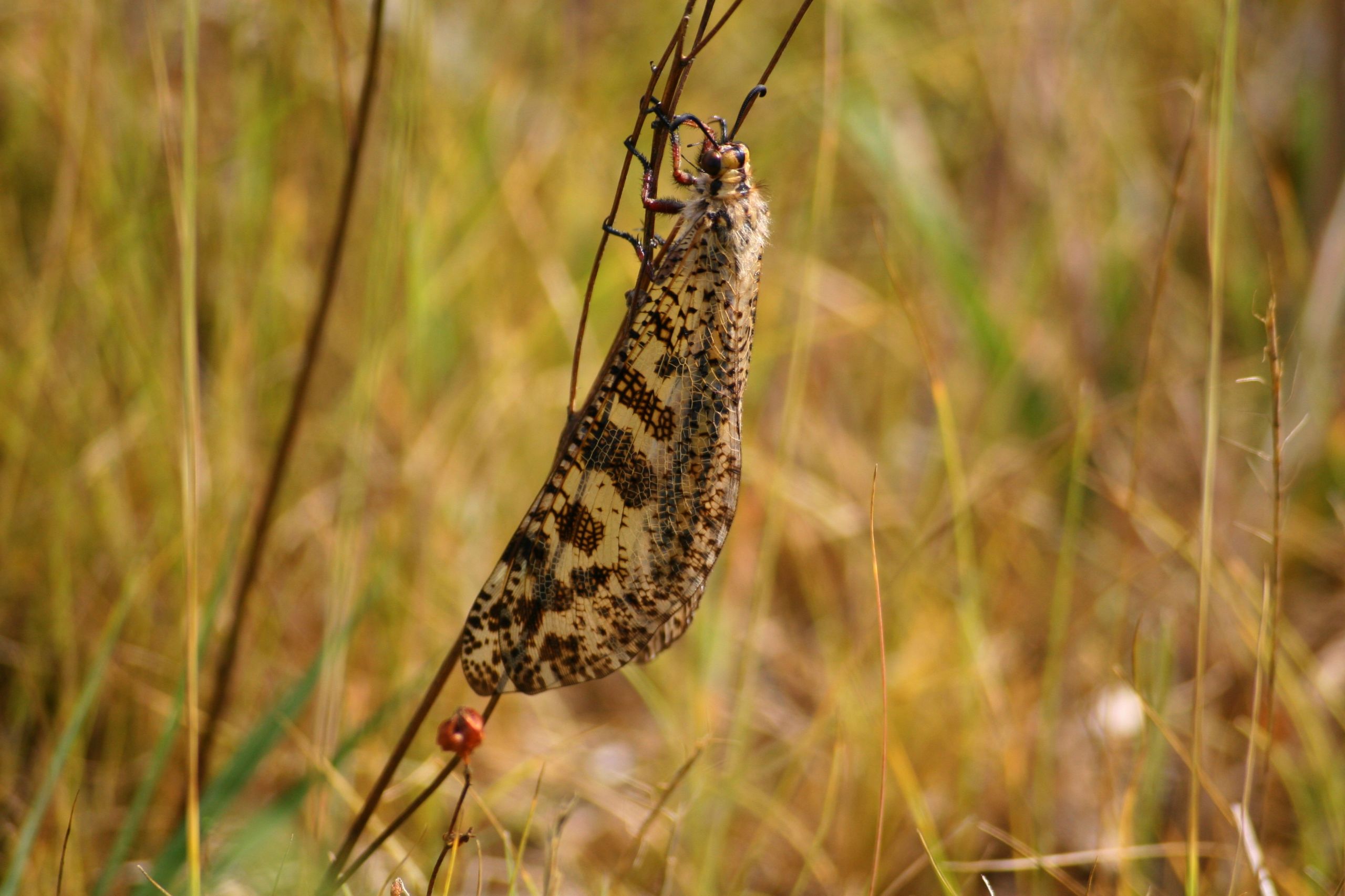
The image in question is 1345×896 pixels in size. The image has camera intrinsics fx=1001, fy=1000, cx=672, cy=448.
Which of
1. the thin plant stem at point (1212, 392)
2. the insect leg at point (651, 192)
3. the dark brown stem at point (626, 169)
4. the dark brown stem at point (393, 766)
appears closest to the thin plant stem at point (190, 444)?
the dark brown stem at point (393, 766)

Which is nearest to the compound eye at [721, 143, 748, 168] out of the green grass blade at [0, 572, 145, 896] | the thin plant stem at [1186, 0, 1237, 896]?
the thin plant stem at [1186, 0, 1237, 896]

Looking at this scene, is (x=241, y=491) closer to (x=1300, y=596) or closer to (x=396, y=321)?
(x=396, y=321)

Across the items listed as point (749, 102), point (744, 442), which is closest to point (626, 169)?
point (749, 102)

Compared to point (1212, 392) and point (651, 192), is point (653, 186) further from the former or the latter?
point (1212, 392)

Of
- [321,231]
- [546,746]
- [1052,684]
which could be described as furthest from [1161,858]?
[321,231]

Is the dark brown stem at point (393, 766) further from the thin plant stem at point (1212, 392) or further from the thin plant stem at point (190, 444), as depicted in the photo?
the thin plant stem at point (1212, 392)
